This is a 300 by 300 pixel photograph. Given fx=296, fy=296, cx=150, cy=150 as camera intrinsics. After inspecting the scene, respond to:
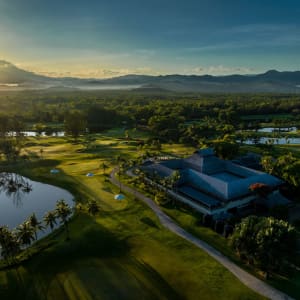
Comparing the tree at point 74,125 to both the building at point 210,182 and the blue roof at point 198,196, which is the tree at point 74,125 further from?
the blue roof at point 198,196

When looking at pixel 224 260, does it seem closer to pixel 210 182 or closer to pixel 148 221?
pixel 148 221

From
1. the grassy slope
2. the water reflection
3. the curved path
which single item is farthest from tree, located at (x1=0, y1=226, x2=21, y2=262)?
the water reflection

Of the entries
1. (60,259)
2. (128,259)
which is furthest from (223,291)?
(60,259)

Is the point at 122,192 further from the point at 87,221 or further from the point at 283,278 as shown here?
the point at 283,278

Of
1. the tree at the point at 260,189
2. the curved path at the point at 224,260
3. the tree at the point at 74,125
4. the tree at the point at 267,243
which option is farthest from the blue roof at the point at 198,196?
the tree at the point at 74,125

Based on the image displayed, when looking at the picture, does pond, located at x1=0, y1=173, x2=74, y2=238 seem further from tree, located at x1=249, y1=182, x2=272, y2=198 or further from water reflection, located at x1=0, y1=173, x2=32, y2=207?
tree, located at x1=249, y1=182, x2=272, y2=198

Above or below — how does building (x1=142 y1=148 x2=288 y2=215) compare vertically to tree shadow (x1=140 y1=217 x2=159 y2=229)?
above
